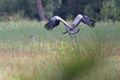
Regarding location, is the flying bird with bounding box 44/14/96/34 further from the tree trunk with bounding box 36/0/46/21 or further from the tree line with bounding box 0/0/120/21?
the tree trunk with bounding box 36/0/46/21

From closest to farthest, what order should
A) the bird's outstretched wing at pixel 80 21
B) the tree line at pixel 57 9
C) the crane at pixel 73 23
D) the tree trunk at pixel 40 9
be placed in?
the crane at pixel 73 23 → the bird's outstretched wing at pixel 80 21 → the tree line at pixel 57 9 → the tree trunk at pixel 40 9

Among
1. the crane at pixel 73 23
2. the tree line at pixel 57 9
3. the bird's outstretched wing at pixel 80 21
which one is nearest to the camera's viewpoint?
the crane at pixel 73 23

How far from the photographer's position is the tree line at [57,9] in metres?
35.0

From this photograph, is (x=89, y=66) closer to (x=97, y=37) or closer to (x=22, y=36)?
(x=97, y=37)

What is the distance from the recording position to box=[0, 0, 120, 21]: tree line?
3496 centimetres

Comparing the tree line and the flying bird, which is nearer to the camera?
the flying bird

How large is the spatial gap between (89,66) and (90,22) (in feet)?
41.2

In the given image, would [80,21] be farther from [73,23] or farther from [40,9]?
[40,9]

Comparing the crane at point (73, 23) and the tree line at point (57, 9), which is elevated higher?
the tree line at point (57, 9)

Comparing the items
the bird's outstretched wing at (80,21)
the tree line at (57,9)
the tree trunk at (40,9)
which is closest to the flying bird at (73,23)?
the bird's outstretched wing at (80,21)

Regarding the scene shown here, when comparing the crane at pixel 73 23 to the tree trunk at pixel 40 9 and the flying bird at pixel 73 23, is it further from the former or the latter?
the tree trunk at pixel 40 9

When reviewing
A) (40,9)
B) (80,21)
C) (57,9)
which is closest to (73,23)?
(80,21)

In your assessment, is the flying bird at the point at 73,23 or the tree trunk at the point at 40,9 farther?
the tree trunk at the point at 40,9

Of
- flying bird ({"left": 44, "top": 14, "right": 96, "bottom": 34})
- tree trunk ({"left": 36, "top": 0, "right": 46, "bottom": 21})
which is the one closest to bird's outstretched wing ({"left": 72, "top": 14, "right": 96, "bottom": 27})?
flying bird ({"left": 44, "top": 14, "right": 96, "bottom": 34})
